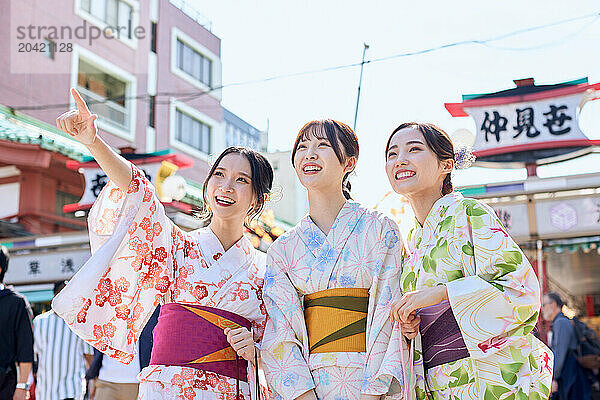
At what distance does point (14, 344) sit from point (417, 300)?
369cm

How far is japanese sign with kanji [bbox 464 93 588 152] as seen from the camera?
9805mm

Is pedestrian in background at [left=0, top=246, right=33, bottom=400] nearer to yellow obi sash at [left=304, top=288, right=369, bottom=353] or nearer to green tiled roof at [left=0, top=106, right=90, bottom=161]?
yellow obi sash at [left=304, top=288, right=369, bottom=353]

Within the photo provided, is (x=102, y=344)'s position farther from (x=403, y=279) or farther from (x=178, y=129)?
(x=178, y=129)

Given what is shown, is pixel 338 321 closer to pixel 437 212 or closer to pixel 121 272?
pixel 437 212

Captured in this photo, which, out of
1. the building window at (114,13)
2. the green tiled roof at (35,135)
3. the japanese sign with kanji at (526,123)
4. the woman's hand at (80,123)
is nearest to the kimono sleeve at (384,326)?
the woman's hand at (80,123)

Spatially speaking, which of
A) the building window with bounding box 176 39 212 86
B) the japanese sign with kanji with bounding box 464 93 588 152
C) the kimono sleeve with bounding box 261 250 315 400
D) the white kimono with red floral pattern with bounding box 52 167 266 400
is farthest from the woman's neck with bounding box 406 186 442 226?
the building window with bounding box 176 39 212 86

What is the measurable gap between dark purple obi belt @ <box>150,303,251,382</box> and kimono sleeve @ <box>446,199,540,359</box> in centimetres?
100

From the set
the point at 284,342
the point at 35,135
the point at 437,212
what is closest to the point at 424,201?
the point at 437,212

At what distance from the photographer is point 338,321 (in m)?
2.51

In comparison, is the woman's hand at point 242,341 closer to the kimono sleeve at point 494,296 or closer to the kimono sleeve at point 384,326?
the kimono sleeve at point 384,326

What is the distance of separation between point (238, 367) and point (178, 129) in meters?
18.5

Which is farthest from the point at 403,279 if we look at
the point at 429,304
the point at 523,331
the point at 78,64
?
the point at 78,64

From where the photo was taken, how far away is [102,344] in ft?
8.99

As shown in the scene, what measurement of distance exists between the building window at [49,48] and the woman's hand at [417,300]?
51.5 ft
